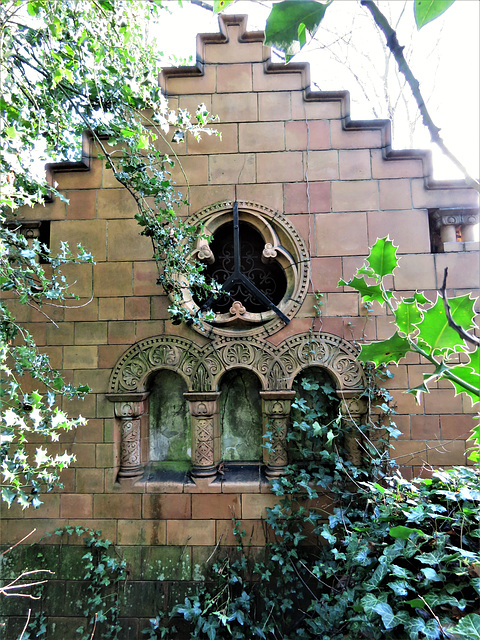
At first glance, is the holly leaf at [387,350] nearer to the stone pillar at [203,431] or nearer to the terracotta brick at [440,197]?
the stone pillar at [203,431]

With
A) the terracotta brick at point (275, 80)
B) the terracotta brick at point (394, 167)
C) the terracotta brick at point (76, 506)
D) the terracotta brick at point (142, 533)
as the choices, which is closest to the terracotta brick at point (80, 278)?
the terracotta brick at point (76, 506)

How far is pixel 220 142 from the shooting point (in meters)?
3.80

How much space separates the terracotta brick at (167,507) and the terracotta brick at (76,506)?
0.54m

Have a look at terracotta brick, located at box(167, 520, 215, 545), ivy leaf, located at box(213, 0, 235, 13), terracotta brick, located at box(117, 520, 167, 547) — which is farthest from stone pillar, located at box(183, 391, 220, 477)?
ivy leaf, located at box(213, 0, 235, 13)

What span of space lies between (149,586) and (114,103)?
4.35 meters

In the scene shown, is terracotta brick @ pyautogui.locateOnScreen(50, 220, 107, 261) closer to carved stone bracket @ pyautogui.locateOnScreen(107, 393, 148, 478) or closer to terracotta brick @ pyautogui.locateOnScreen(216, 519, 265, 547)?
carved stone bracket @ pyautogui.locateOnScreen(107, 393, 148, 478)

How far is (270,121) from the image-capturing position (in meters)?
3.79

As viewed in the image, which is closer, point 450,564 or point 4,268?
point 450,564

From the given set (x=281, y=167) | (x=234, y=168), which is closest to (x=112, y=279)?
(x=234, y=168)

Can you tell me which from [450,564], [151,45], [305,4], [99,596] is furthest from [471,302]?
[99,596]

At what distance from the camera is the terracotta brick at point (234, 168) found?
12.4ft

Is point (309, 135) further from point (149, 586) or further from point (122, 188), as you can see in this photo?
point (149, 586)

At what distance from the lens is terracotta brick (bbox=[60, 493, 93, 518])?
358cm

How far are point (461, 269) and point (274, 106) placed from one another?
2.47 metres
